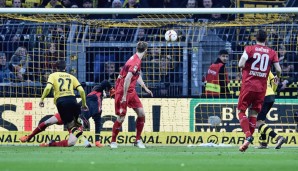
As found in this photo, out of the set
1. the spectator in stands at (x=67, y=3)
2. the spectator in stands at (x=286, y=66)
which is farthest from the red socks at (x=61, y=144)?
the spectator in stands at (x=67, y=3)

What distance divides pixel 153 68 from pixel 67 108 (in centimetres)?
464

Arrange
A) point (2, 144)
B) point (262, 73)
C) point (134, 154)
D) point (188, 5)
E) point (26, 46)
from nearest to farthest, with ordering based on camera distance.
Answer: point (134, 154)
point (262, 73)
point (2, 144)
point (26, 46)
point (188, 5)

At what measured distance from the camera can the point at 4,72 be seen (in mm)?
26312

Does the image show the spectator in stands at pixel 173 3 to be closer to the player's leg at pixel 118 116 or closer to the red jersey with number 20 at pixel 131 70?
the red jersey with number 20 at pixel 131 70

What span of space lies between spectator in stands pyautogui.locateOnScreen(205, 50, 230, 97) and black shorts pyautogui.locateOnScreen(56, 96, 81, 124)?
442 cm

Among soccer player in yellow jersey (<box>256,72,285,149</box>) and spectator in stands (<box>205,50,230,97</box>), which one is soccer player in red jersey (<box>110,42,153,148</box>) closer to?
soccer player in yellow jersey (<box>256,72,285,149</box>)

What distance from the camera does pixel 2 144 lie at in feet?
80.5

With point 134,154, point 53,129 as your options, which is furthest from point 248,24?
point 134,154

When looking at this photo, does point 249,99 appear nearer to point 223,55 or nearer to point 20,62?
point 223,55

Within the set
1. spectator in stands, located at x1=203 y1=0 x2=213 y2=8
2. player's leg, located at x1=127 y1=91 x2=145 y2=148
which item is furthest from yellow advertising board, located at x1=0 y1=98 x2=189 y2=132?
spectator in stands, located at x1=203 y1=0 x2=213 y2=8

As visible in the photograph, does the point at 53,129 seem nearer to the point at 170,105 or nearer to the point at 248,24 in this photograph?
the point at 170,105

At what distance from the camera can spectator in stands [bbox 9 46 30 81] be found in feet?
85.1

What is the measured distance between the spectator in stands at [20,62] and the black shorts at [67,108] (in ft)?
13.5

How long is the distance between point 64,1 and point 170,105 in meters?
7.46
